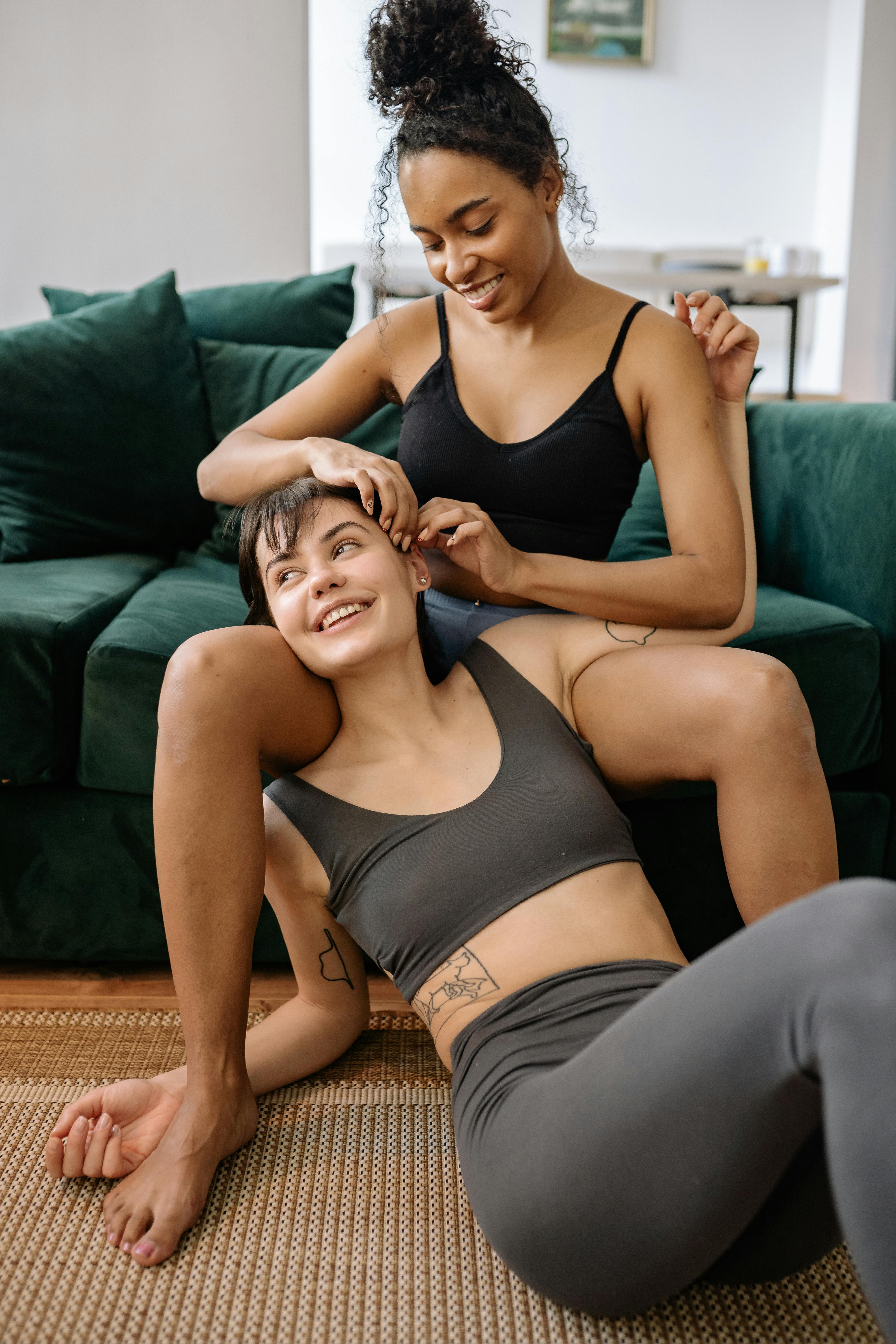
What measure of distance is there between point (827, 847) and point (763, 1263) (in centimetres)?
39

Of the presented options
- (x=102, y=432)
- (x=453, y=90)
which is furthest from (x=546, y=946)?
(x=102, y=432)

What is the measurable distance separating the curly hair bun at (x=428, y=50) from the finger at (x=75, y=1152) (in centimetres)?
108

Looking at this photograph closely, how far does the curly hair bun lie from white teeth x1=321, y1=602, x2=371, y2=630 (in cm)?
56

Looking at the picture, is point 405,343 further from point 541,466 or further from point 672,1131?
point 672,1131

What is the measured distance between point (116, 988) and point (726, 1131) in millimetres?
951

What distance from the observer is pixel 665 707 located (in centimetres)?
102

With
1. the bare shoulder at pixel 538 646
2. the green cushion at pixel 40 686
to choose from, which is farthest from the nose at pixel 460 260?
the green cushion at pixel 40 686

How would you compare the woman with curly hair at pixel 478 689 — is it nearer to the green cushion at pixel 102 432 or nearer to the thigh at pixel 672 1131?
the thigh at pixel 672 1131

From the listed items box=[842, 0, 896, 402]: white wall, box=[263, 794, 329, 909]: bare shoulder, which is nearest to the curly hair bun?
box=[263, 794, 329, 909]: bare shoulder

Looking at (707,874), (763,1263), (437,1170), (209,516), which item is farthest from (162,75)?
(763,1263)

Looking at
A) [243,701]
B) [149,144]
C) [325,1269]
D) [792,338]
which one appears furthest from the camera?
[792,338]

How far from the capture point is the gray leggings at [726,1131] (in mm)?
562

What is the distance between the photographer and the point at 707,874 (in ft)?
4.34

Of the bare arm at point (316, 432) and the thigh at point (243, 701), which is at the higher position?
the bare arm at point (316, 432)
